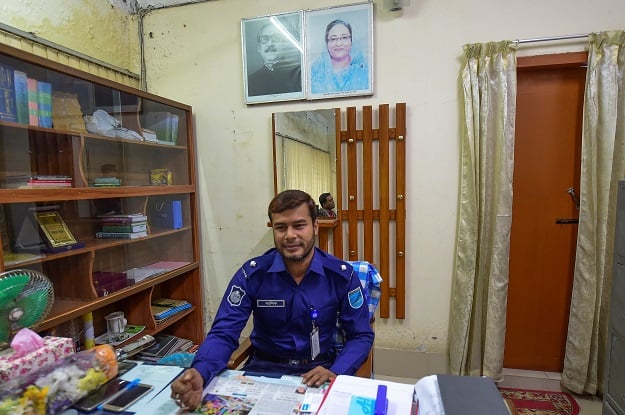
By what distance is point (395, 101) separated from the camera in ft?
7.87

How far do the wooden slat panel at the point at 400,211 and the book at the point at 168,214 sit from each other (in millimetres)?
1638

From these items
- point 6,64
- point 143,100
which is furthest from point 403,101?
point 6,64

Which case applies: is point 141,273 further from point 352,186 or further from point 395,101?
point 395,101

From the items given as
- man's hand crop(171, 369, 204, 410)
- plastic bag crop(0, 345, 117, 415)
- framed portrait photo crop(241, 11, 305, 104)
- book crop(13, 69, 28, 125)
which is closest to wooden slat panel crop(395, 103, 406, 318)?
framed portrait photo crop(241, 11, 305, 104)

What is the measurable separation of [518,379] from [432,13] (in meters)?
2.52

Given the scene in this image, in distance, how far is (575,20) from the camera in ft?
6.95

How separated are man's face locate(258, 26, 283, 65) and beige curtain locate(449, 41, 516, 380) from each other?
128cm

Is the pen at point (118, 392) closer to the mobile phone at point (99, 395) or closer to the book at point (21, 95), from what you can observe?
the mobile phone at point (99, 395)

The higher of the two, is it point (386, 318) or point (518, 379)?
point (386, 318)

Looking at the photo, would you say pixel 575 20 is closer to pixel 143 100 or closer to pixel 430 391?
pixel 430 391

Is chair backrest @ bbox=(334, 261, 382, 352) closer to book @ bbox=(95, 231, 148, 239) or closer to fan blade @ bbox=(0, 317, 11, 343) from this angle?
fan blade @ bbox=(0, 317, 11, 343)

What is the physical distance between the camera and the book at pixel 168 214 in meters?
2.53

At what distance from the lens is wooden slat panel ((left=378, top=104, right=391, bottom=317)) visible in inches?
93.6

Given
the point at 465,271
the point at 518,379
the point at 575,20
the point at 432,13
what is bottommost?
the point at 518,379
